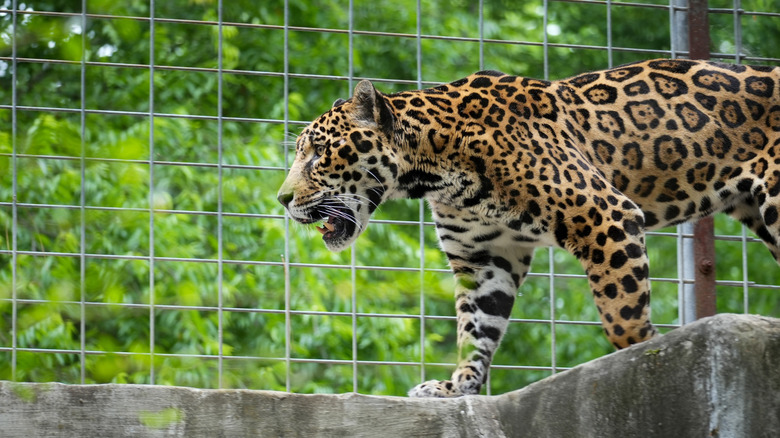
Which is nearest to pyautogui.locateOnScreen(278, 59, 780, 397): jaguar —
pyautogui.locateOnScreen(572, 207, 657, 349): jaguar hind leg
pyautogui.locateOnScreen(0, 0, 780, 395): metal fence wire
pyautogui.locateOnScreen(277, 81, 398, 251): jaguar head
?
pyautogui.locateOnScreen(277, 81, 398, 251): jaguar head

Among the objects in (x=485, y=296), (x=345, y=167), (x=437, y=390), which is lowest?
(x=437, y=390)

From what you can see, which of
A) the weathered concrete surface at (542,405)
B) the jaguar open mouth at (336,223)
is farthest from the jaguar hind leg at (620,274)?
the jaguar open mouth at (336,223)

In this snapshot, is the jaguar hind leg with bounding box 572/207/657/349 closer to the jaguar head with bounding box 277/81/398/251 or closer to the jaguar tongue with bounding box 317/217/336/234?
the jaguar head with bounding box 277/81/398/251

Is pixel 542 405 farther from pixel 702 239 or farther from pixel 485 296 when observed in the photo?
pixel 702 239

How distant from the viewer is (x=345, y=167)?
5930mm

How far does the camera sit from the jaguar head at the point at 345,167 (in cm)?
589

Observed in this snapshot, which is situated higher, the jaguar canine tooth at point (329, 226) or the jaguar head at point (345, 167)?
the jaguar head at point (345, 167)

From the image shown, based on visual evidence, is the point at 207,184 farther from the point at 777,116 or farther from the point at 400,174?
the point at 777,116

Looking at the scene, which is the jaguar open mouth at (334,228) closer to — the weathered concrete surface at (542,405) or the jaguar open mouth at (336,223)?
the jaguar open mouth at (336,223)

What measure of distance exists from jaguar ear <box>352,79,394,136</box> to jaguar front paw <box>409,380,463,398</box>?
1.30 m

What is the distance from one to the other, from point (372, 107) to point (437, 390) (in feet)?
4.87

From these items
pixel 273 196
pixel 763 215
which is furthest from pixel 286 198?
pixel 273 196

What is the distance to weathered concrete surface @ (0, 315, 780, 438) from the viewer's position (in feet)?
12.7

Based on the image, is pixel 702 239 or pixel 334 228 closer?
pixel 334 228
